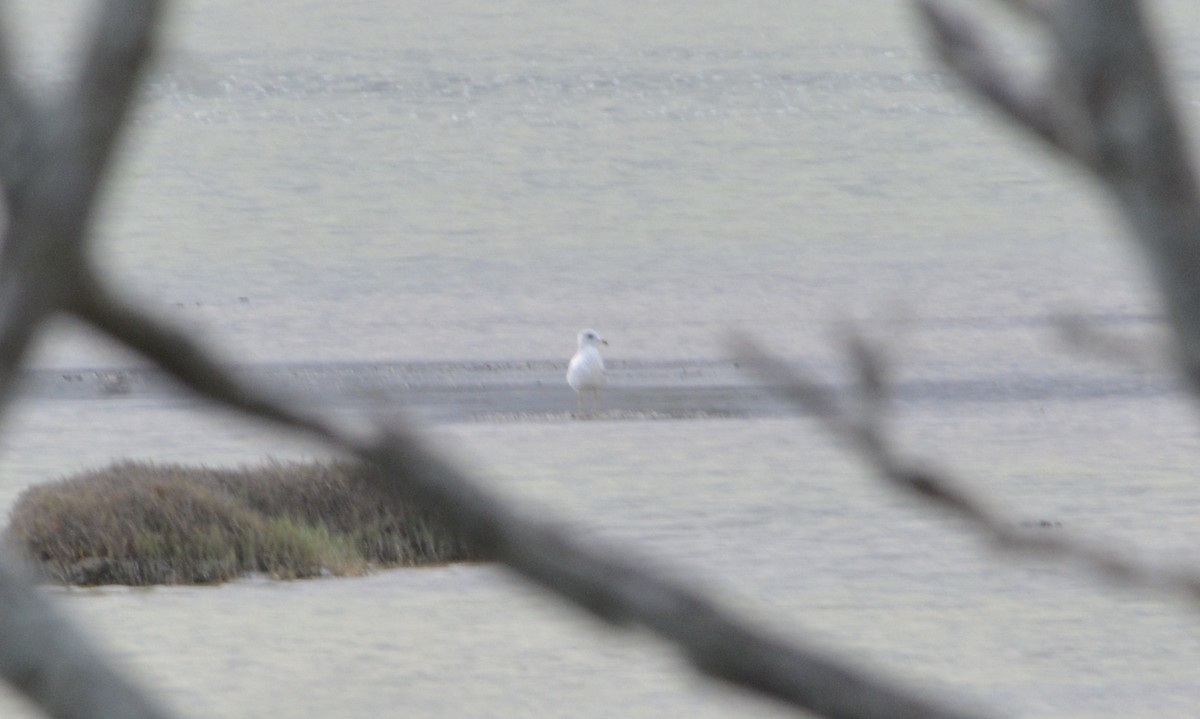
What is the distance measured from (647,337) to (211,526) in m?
8.82

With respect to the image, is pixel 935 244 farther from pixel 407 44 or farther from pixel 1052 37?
pixel 407 44

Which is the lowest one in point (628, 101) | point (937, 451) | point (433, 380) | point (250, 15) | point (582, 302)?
point (250, 15)

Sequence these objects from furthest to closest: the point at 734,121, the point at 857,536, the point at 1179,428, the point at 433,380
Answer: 1. the point at 734,121
2. the point at 433,380
3. the point at 1179,428
4. the point at 857,536

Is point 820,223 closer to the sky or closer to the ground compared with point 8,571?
closer to the ground

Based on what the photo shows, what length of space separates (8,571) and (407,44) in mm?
54708

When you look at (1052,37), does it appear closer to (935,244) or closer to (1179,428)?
(1179,428)

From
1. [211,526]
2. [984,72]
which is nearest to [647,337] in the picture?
[211,526]

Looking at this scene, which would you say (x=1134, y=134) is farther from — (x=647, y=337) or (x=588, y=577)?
(x=647, y=337)

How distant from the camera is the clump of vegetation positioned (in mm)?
9945

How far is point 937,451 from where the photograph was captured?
14.4 m

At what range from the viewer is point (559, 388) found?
16.5 m

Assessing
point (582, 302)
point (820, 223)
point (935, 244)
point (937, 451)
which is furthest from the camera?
point (820, 223)

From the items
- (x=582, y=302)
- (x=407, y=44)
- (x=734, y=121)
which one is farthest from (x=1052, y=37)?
(x=407, y=44)

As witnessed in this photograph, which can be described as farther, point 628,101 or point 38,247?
point 628,101
